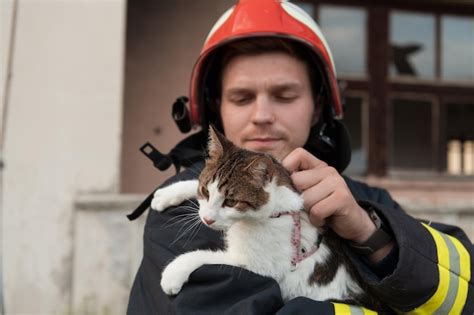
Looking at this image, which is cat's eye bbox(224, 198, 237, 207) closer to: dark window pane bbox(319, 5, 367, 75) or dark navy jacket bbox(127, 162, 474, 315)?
dark navy jacket bbox(127, 162, 474, 315)

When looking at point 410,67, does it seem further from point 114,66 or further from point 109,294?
point 109,294

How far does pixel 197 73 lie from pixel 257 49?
24 centimetres

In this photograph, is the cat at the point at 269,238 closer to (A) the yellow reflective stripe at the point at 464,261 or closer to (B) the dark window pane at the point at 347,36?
(A) the yellow reflective stripe at the point at 464,261

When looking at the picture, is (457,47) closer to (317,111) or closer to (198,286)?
(317,111)

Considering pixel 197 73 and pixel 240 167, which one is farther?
pixel 197 73

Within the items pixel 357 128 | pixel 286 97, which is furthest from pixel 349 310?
pixel 357 128

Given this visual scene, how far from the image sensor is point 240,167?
3.97 feet

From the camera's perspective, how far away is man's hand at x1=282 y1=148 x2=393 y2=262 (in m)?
1.15

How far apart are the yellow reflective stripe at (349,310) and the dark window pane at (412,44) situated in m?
3.59

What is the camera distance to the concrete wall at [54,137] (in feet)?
10.7

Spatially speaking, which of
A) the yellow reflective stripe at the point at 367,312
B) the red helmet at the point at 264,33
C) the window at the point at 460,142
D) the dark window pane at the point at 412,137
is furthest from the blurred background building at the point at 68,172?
the yellow reflective stripe at the point at 367,312

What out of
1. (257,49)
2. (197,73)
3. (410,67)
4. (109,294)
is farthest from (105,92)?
(410,67)

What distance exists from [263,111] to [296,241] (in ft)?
1.30

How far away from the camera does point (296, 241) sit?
1202 millimetres
